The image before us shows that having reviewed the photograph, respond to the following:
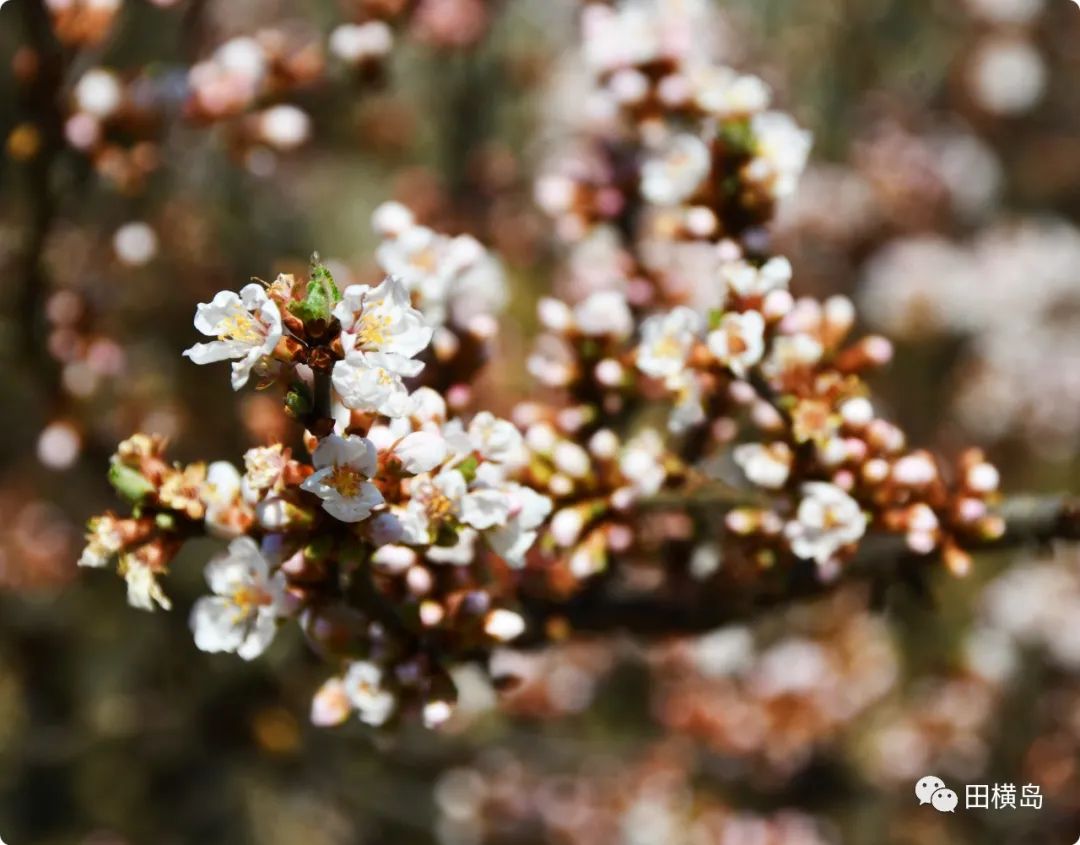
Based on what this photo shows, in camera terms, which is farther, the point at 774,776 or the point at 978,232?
the point at 978,232

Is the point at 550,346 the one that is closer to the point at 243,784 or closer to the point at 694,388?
the point at 694,388

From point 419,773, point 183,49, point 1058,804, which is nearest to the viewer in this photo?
point 183,49

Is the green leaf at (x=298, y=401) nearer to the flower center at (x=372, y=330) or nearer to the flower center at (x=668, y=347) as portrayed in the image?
the flower center at (x=372, y=330)

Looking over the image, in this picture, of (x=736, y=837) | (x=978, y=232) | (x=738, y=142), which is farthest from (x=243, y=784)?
(x=978, y=232)

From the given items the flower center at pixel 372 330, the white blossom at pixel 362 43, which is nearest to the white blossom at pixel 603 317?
the flower center at pixel 372 330

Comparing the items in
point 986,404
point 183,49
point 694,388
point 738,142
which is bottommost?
point 694,388
